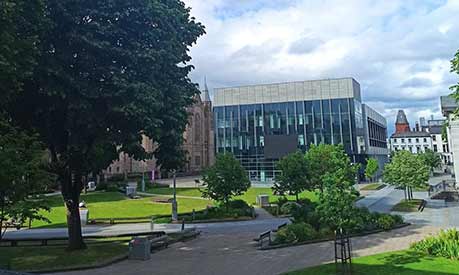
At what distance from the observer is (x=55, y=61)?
14.3 meters

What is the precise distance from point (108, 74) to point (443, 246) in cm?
1384

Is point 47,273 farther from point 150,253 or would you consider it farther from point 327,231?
point 327,231

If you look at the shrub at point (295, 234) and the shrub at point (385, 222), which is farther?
the shrub at point (385, 222)

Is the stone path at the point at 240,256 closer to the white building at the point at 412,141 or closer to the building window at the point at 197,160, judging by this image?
the building window at the point at 197,160

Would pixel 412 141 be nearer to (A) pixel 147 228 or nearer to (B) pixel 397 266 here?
(A) pixel 147 228

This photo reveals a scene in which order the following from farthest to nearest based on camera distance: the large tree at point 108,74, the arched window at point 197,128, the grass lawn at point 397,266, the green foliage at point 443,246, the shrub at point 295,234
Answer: the arched window at point 197,128, the shrub at point 295,234, the green foliage at point 443,246, the large tree at point 108,74, the grass lawn at point 397,266

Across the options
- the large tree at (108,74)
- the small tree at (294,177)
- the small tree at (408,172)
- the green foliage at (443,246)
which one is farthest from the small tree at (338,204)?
the small tree at (408,172)

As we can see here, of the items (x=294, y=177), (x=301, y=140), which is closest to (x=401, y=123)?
(x=301, y=140)

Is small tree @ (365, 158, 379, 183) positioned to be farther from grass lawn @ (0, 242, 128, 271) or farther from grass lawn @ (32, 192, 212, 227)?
grass lawn @ (0, 242, 128, 271)

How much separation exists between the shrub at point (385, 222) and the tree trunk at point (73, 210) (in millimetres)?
15475

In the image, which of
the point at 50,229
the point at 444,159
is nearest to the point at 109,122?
the point at 50,229

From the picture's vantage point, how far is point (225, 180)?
99.0 feet

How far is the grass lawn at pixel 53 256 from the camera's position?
51.3 feet

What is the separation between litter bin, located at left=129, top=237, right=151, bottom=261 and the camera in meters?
16.7
